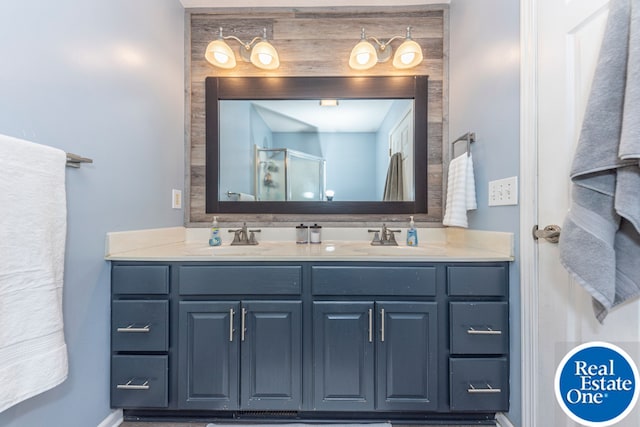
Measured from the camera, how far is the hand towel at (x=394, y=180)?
1.74m

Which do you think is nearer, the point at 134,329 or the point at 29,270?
the point at 29,270

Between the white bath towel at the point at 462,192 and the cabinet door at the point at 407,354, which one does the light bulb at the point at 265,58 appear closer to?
the white bath towel at the point at 462,192

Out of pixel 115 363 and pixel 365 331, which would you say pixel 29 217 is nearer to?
pixel 115 363

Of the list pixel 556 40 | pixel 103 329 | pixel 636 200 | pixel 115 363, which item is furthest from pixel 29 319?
pixel 556 40

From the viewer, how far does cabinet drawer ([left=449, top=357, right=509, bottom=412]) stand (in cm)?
117

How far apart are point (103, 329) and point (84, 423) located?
0.35 m

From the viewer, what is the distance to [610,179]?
0.71 metres

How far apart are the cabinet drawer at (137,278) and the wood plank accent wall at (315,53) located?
596 mm

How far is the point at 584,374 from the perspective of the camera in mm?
886

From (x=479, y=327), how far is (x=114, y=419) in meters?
1.66

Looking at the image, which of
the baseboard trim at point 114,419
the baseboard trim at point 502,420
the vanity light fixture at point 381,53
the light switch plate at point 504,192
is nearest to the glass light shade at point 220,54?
the vanity light fixture at point 381,53

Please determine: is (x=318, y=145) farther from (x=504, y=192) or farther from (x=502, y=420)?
(x=502, y=420)

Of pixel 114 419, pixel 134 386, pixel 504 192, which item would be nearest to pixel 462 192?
pixel 504 192

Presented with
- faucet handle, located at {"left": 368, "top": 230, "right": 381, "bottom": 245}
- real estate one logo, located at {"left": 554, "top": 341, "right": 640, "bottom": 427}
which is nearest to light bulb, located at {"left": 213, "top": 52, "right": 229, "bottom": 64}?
faucet handle, located at {"left": 368, "top": 230, "right": 381, "bottom": 245}
